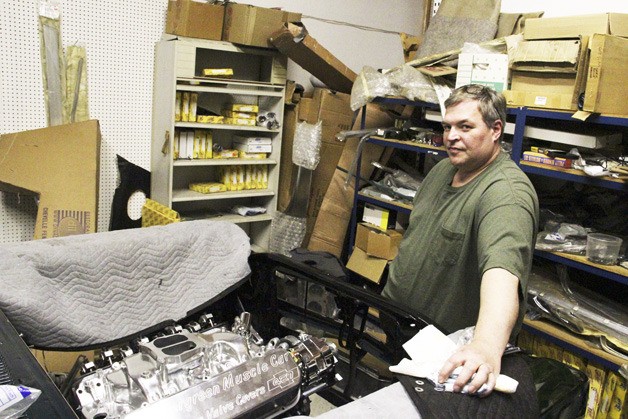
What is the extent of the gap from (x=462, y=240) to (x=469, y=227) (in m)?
0.05

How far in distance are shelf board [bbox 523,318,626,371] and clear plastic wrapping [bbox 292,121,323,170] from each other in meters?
1.65

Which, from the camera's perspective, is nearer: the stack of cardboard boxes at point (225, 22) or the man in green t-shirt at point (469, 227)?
the man in green t-shirt at point (469, 227)

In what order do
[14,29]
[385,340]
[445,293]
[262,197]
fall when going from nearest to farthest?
[385,340] → [445,293] → [14,29] → [262,197]

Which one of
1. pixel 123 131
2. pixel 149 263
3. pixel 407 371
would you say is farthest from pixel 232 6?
pixel 407 371

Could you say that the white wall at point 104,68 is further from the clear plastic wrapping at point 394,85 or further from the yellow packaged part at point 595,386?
the yellow packaged part at point 595,386

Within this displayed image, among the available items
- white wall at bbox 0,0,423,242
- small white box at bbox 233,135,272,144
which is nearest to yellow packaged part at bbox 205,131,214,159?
small white box at bbox 233,135,272,144

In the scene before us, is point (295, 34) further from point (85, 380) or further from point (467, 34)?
point (85, 380)

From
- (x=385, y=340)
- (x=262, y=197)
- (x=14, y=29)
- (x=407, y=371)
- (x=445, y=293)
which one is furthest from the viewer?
(x=262, y=197)

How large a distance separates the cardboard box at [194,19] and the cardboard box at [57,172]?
734 millimetres

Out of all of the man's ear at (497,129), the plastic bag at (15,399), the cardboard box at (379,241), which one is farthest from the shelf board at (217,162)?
the plastic bag at (15,399)

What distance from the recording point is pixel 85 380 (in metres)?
1.24

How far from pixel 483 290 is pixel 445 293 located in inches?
17.1

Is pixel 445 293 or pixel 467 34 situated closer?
pixel 445 293

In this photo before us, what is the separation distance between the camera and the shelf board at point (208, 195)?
334 cm
